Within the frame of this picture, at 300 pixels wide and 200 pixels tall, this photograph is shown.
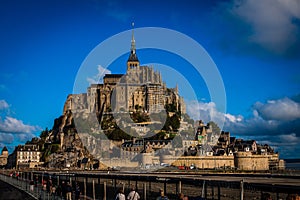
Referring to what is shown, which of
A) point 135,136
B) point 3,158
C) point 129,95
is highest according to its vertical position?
point 129,95

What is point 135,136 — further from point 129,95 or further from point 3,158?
point 3,158

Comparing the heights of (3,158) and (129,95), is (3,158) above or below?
below

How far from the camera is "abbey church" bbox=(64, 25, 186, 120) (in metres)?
115

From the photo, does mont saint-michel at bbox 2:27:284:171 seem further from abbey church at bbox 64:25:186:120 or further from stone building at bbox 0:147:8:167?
stone building at bbox 0:147:8:167

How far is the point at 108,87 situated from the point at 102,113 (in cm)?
943

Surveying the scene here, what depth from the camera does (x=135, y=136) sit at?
94.4 m

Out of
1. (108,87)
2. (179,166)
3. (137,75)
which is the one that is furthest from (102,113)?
(179,166)

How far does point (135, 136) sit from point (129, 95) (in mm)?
24851

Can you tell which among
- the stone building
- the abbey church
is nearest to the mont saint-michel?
the abbey church

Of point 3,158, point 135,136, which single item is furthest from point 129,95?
point 3,158

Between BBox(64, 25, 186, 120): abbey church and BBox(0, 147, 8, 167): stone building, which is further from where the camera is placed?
BBox(0, 147, 8, 167): stone building

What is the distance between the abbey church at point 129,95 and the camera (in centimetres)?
11519

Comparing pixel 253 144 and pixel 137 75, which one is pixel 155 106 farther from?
pixel 253 144

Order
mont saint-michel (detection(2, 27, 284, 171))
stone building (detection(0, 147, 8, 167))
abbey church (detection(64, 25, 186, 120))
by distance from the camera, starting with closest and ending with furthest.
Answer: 1. mont saint-michel (detection(2, 27, 284, 171))
2. abbey church (detection(64, 25, 186, 120))
3. stone building (detection(0, 147, 8, 167))
